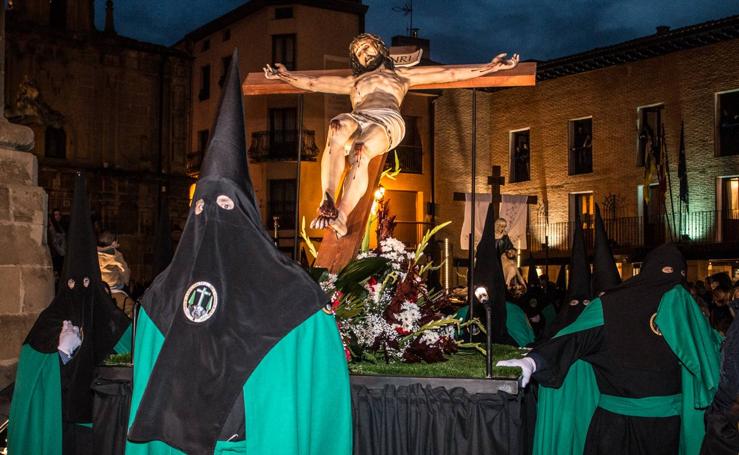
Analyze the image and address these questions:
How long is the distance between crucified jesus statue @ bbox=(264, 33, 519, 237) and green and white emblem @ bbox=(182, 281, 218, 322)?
2.58m

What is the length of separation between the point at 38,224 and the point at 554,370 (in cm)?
433

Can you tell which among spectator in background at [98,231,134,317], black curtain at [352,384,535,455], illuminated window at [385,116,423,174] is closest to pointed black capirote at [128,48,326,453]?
black curtain at [352,384,535,455]

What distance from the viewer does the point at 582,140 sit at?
29922mm

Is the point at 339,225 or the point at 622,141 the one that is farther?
the point at 622,141

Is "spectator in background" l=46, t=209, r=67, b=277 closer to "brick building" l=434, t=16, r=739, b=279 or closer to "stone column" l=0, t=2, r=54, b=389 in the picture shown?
"stone column" l=0, t=2, r=54, b=389

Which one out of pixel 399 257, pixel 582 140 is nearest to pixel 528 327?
pixel 399 257

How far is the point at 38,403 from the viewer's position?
599cm

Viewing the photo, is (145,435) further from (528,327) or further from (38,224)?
(528,327)

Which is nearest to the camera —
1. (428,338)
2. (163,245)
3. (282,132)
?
(428,338)

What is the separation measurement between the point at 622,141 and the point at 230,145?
2670 centimetres

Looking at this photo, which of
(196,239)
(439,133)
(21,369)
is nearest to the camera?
(196,239)

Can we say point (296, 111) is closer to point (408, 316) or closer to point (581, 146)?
point (581, 146)

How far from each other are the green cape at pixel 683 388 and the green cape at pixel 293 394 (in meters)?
2.25

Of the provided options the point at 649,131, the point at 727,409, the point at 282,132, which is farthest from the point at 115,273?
the point at 282,132
